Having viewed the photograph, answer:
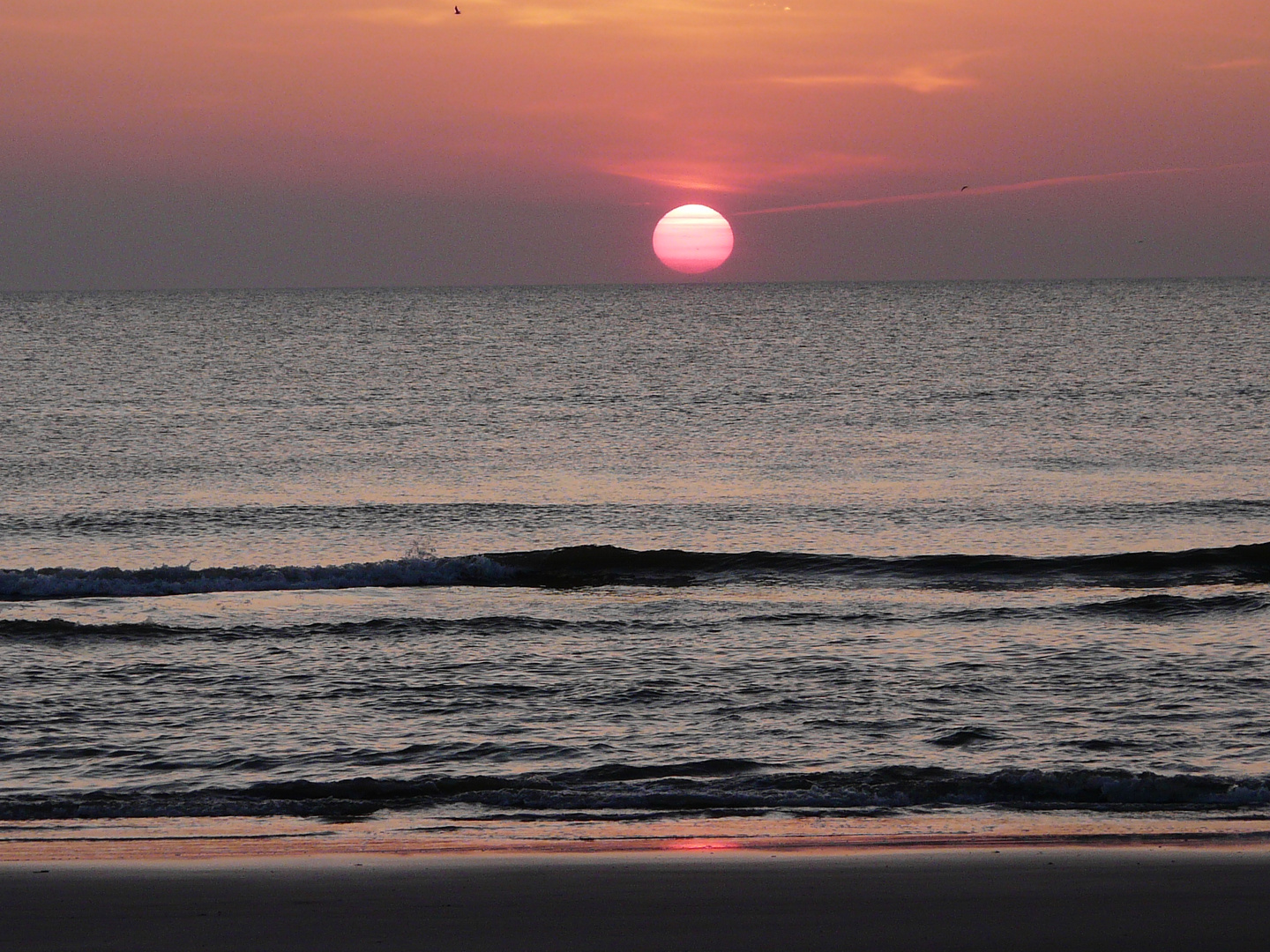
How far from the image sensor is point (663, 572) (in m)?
24.9

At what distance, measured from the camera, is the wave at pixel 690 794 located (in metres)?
11.5

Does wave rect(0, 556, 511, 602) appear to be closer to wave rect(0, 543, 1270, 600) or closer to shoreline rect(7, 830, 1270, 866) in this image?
wave rect(0, 543, 1270, 600)

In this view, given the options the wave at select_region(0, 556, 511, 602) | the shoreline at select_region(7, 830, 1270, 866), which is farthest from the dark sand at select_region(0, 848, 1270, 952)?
the wave at select_region(0, 556, 511, 602)

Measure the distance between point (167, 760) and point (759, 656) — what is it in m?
7.77

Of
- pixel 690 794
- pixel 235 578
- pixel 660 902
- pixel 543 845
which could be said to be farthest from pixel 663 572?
pixel 660 902

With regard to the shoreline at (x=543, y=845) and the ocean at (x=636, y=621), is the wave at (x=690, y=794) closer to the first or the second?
the ocean at (x=636, y=621)

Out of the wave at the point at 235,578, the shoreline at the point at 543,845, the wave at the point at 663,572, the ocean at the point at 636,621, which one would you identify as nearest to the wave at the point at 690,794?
the ocean at the point at 636,621

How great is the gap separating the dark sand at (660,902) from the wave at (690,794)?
1607 mm

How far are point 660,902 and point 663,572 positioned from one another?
16032 mm

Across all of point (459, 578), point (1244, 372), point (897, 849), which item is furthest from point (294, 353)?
point (897, 849)

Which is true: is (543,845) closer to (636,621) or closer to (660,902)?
(660,902)

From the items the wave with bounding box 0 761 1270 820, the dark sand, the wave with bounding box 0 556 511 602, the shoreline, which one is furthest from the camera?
the wave with bounding box 0 556 511 602

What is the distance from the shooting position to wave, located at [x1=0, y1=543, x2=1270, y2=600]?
76.3 ft

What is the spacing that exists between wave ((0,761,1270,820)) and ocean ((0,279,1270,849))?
5 cm
